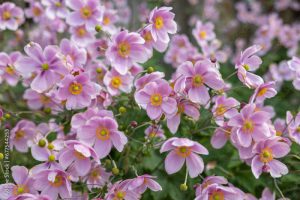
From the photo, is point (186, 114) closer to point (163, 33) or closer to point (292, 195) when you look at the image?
point (163, 33)

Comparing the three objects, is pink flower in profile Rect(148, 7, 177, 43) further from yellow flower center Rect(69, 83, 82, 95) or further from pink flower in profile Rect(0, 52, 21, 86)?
pink flower in profile Rect(0, 52, 21, 86)

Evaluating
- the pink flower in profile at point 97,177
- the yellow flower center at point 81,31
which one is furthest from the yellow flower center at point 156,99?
the yellow flower center at point 81,31

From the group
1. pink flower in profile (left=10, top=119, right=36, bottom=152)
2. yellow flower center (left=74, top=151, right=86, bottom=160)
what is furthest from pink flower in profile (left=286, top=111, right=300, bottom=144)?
pink flower in profile (left=10, top=119, right=36, bottom=152)

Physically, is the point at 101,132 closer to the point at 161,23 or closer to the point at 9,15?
the point at 161,23

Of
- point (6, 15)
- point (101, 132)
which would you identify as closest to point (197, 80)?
point (101, 132)

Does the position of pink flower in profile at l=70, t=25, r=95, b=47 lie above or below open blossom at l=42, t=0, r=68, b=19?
below

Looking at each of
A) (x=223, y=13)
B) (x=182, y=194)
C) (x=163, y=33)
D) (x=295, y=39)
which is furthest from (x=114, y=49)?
(x=223, y=13)
